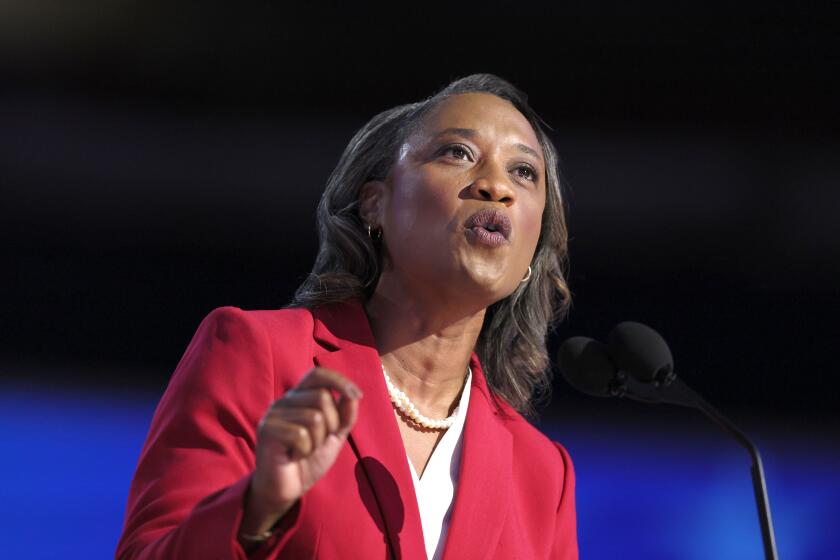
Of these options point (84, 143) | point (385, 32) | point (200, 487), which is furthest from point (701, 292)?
point (200, 487)

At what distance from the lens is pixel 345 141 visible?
2.84 m

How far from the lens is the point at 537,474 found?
192cm

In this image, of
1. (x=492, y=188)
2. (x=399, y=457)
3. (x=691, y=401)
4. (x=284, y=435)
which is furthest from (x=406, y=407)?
(x=284, y=435)

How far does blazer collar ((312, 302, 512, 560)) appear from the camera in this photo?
156cm

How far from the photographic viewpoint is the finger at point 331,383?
1.09m

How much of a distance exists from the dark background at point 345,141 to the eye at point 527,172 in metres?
0.98

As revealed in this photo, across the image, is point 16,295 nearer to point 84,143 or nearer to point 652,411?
point 84,143

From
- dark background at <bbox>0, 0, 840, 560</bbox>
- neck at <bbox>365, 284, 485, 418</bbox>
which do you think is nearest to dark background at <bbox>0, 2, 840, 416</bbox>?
dark background at <bbox>0, 0, 840, 560</bbox>

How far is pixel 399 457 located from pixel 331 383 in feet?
1.79

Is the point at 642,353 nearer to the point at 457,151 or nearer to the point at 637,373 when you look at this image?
the point at 637,373

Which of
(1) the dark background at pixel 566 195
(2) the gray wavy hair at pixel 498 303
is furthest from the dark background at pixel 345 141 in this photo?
(2) the gray wavy hair at pixel 498 303

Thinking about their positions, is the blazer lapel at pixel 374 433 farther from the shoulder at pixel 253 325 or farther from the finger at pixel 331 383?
the finger at pixel 331 383

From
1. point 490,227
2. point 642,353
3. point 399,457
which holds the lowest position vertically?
point 399,457

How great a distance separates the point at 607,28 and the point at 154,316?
1.43 meters
